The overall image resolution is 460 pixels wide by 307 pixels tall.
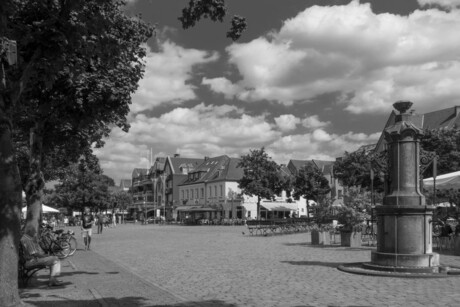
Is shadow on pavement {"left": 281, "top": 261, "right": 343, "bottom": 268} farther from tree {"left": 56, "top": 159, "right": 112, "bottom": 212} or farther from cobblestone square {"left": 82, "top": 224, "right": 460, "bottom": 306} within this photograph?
tree {"left": 56, "top": 159, "right": 112, "bottom": 212}

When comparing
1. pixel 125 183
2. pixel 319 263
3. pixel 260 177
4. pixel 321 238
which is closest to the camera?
pixel 319 263

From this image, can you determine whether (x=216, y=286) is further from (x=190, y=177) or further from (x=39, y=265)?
(x=190, y=177)

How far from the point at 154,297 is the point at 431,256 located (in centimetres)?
670

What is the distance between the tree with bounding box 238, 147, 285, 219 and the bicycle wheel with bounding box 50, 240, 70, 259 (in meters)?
41.1

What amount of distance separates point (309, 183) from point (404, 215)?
47.9 m

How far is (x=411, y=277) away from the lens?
11.5m

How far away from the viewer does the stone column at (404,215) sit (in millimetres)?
12289

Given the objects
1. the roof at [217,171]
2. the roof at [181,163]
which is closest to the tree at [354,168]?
the roof at [217,171]

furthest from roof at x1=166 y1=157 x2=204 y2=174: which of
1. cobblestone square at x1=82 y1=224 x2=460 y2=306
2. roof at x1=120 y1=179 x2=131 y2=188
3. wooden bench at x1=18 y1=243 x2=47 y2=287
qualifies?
wooden bench at x1=18 y1=243 x2=47 y2=287

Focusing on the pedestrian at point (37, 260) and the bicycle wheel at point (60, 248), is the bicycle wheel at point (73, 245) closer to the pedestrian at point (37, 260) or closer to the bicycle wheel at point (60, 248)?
the bicycle wheel at point (60, 248)

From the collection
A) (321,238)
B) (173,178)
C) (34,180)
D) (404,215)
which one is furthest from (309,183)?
(404,215)

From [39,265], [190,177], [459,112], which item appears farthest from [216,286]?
[190,177]

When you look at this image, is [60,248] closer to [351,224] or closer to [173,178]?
[351,224]

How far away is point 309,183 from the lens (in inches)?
2366
